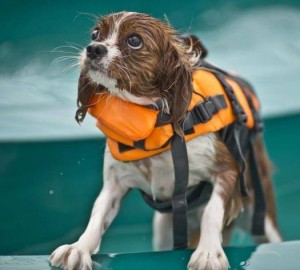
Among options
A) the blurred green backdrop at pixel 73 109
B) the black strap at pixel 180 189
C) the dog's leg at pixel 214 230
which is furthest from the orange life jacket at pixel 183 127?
the blurred green backdrop at pixel 73 109

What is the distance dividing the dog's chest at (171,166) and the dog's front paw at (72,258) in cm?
42

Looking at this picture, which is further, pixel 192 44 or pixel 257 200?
pixel 257 200

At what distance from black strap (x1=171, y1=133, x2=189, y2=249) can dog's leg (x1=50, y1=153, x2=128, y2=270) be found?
22cm

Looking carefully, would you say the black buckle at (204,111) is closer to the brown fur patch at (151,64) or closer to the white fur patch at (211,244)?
the brown fur patch at (151,64)

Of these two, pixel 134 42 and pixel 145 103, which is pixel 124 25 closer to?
pixel 134 42

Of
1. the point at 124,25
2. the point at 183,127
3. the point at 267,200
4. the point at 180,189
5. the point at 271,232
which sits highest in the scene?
the point at 124,25

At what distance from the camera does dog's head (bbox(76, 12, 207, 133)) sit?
2590 mm

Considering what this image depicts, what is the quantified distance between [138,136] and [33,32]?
1.95 meters

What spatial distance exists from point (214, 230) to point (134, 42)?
0.65m

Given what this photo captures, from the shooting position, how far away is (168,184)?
9.85ft

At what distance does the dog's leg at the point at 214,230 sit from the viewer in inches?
103

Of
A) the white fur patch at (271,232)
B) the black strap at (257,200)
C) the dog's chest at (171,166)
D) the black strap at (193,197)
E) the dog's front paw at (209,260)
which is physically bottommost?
the white fur patch at (271,232)

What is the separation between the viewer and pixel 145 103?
276cm

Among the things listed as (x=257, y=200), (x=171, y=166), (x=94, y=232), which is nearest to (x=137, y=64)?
(x=171, y=166)
